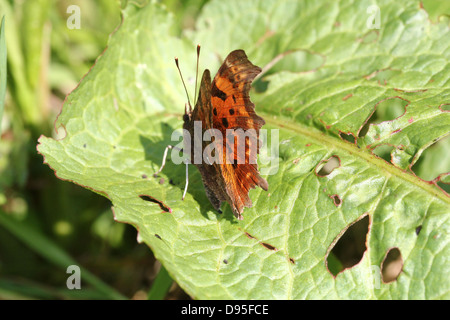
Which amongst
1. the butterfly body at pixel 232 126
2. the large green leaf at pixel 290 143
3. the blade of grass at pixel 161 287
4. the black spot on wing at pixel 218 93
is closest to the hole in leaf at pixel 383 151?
→ the large green leaf at pixel 290 143

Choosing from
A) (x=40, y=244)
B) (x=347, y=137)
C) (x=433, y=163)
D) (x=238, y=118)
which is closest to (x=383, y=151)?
(x=347, y=137)

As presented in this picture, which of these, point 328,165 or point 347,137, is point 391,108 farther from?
point 328,165

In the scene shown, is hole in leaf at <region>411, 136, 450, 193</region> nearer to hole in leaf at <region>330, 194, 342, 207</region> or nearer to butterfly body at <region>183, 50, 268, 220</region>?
hole in leaf at <region>330, 194, 342, 207</region>

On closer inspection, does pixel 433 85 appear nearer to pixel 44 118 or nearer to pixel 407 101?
pixel 407 101

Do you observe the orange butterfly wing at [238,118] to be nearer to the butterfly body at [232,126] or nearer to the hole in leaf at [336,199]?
the butterfly body at [232,126]
